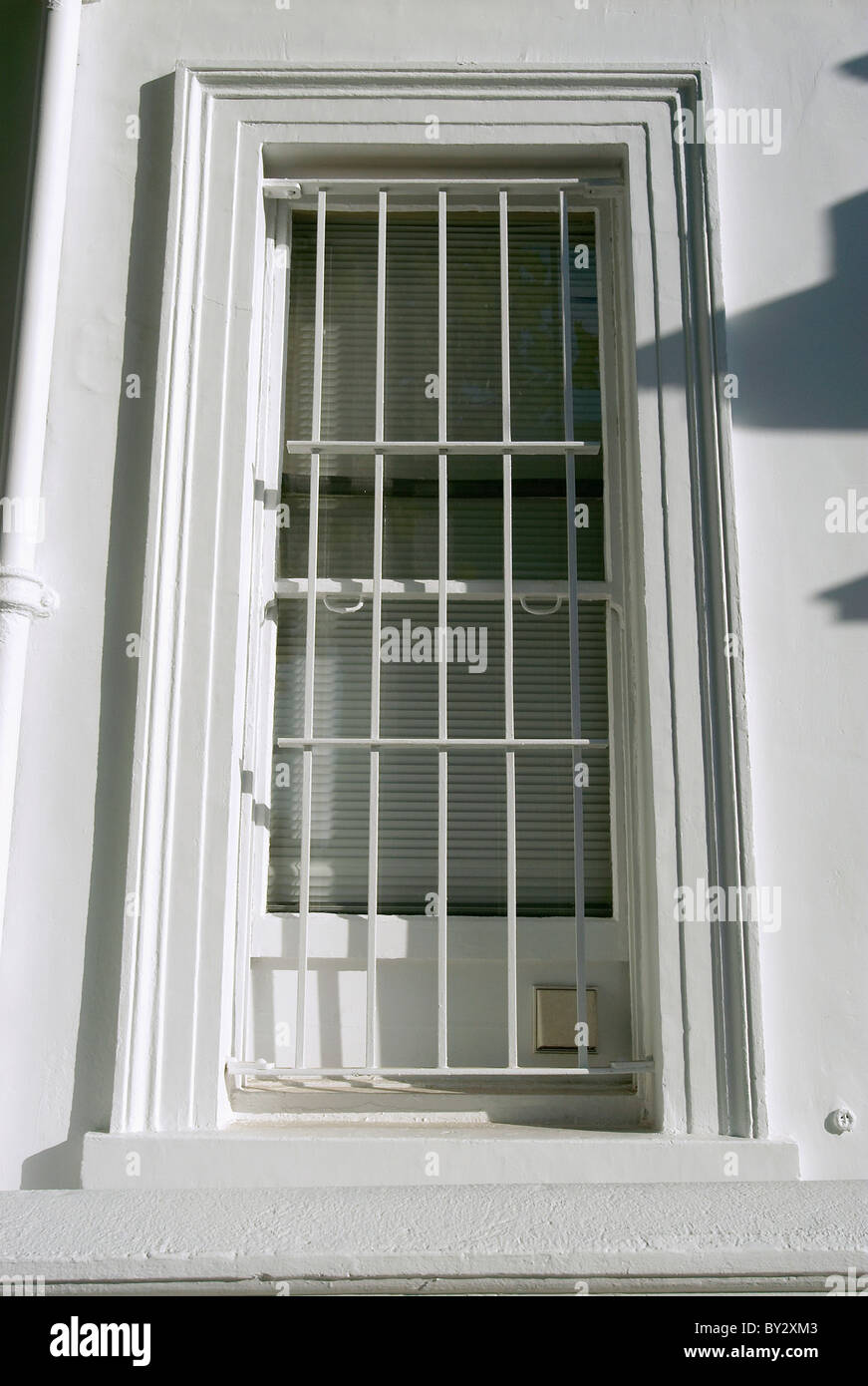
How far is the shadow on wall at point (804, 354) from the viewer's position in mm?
3115

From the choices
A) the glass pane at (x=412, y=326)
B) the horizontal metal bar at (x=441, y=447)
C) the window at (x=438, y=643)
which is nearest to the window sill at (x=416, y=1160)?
the window at (x=438, y=643)

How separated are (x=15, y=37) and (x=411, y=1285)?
3.32m

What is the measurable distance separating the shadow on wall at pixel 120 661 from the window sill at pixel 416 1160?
0.15 meters

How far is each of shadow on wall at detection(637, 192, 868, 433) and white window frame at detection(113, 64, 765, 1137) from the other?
71mm

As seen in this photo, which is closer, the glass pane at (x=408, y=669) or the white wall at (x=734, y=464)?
the white wall at (x=734, y=464)

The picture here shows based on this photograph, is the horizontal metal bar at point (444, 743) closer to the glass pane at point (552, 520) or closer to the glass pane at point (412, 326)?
the glass pane at point (552, 520)

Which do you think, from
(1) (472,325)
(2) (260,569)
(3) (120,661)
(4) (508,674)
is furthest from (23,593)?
(1) (472,325)

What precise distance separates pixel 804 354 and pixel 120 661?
1866 mm

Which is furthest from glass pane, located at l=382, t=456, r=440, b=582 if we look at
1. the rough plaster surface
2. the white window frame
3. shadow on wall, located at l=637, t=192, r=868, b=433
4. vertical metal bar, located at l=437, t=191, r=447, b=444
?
the rough plaster surface

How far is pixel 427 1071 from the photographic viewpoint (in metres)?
2.79

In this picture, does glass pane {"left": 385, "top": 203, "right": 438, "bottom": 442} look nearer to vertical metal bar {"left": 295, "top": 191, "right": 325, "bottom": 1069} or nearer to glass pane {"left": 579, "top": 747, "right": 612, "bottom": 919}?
vertical metal bar {"left": 295, "top": 191, "right": 325, "bottom": 1069}

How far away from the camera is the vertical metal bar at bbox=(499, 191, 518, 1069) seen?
111 inches

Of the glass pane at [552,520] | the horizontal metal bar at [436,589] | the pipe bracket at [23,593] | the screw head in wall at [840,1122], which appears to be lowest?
the screw head in wall at [840,1122]

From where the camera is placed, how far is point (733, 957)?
9.07 ft
